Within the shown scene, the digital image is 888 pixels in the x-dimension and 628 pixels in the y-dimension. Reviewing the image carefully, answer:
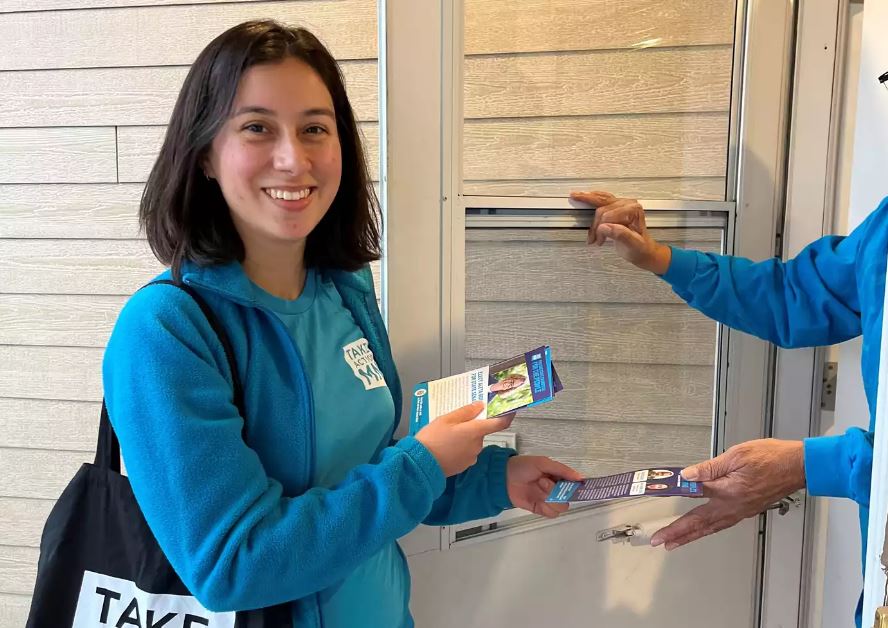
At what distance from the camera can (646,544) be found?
1461mm

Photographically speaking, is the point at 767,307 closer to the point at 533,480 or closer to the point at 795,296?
the point at 795,296

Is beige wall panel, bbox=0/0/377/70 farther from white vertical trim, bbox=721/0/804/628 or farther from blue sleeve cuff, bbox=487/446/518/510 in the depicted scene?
blue sleeve cuff, bbox=487/446/518/510

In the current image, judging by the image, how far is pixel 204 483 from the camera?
2.41ft

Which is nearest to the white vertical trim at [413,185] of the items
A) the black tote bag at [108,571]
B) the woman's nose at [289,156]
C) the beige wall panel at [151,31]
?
the woman's nose at [289,156]

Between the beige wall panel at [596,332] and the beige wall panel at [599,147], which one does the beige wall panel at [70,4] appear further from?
the beige wall panel at [596,332]

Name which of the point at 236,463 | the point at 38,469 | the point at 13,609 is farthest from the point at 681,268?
the point at 13,609

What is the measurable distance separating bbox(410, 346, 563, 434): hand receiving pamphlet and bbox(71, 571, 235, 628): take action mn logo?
371 millimetres

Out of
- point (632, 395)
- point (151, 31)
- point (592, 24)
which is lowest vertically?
point (632, 395)

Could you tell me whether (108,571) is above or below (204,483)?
below

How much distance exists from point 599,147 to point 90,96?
4.55 feet

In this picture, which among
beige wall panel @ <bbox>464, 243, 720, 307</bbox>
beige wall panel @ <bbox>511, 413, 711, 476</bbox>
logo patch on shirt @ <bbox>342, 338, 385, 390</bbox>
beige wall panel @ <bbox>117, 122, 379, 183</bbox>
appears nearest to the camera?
logo patch on shirt @ <bbox>342, 338, 385, 390</bbox>

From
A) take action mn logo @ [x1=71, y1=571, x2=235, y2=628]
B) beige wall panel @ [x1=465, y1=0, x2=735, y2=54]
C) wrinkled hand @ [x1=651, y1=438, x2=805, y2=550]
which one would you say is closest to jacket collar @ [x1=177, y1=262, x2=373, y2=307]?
take action mn logo @ [x1=71, y1=571, x2=235, y2=628]

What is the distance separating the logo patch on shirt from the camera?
97 centimetres

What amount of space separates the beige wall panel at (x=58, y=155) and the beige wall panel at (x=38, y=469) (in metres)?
0.80
